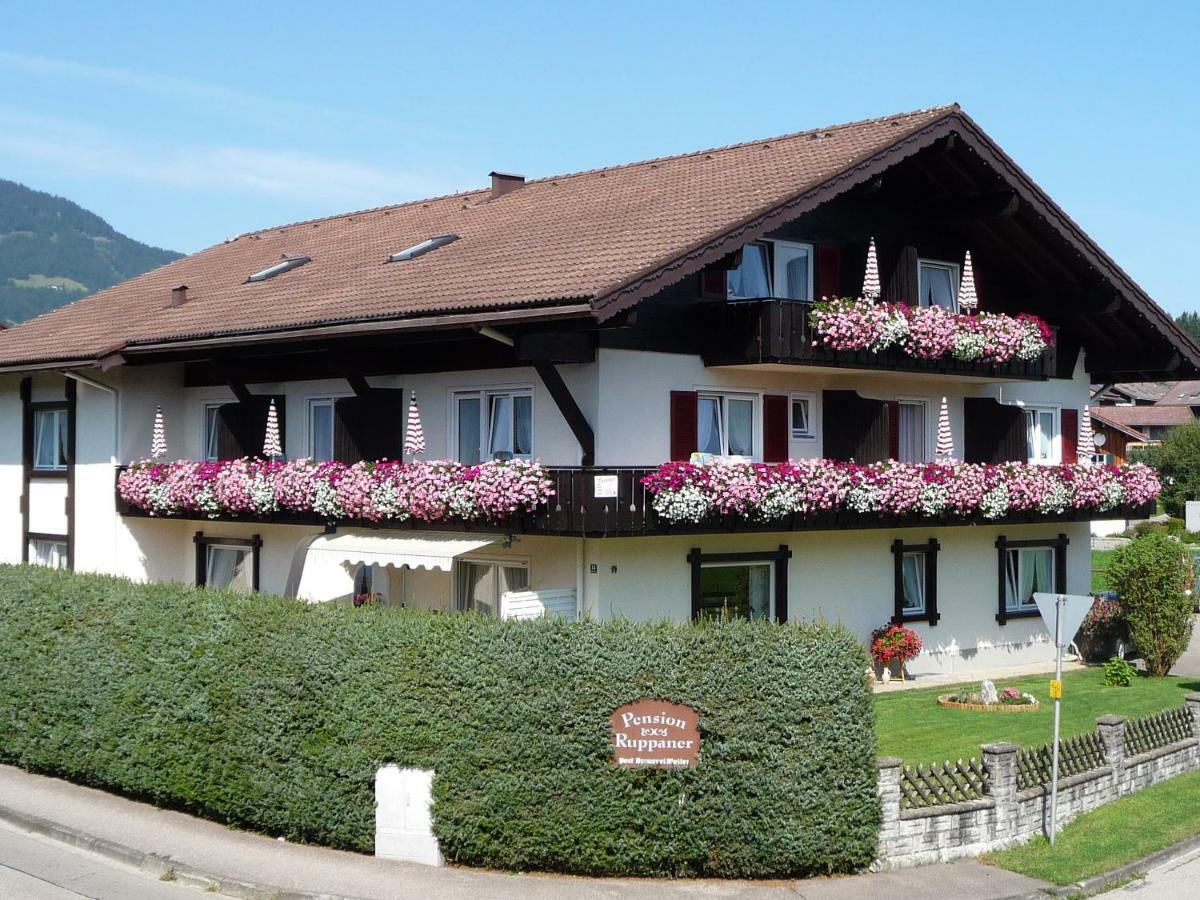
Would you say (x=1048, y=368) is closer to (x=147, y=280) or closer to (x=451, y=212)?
(x=451, y=212)

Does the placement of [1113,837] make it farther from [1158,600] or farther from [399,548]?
[1158,600]

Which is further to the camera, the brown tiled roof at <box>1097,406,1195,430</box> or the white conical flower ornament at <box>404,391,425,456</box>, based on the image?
the brown tiled roof at <box>1097,406,1195,430</box>

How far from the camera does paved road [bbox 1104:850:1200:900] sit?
614 inches

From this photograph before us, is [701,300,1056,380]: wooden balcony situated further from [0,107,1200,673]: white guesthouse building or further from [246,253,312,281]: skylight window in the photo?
[246,253,312,281]: skylight window

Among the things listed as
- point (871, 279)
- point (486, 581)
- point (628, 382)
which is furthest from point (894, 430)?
point (486, 581)

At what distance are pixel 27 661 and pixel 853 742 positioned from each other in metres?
11.8

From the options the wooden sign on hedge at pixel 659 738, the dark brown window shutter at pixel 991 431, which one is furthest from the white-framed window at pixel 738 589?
the wooden sign on hedge at pixel 659 738

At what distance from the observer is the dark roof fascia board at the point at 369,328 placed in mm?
21312

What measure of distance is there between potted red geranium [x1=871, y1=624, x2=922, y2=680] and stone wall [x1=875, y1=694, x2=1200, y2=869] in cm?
825

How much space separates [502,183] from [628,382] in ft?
35.7

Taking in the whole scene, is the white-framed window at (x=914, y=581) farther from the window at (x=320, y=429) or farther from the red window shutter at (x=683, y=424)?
the window at (x=320, y=429)

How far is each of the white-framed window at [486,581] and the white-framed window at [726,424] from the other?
3604 millimetres

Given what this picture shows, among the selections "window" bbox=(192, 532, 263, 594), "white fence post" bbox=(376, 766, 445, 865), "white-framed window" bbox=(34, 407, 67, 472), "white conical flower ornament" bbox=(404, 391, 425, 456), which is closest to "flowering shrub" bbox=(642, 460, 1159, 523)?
"white conical flower ornament" bbox=(404, 391, 425, 456)

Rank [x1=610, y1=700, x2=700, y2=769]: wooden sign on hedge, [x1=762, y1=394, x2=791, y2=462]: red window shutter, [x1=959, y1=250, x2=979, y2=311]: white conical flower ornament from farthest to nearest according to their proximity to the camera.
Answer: [x1=959, y1=250, x2=979, y2=311]: white conical flower ornament
[x1=762, y1=394, x2=791, y2=462]: red window shutter
[x1=610, y1=700, x2=700, y2=769]: wooden sign on hedge
